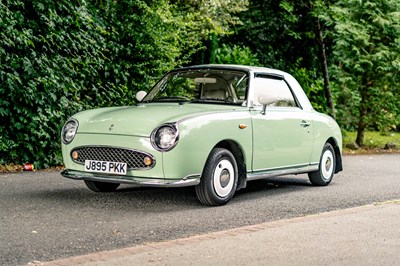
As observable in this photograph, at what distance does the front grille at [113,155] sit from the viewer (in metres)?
7.16

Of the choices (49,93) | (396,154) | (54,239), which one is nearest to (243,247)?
(54,239)

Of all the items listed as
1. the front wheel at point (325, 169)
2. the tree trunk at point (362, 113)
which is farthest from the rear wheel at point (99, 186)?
the tree trunk at point (362, 113)

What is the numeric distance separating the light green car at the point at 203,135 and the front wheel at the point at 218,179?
0.04 ft

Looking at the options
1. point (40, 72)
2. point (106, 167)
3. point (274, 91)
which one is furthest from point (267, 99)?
point (40, 72)

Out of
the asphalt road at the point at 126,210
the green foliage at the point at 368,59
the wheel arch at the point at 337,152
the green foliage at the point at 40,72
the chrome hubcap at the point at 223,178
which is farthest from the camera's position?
the green foliage at the point at 368,59

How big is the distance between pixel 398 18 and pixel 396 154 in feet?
11.2

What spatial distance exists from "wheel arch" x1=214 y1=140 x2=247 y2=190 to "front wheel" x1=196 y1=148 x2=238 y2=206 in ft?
0.60

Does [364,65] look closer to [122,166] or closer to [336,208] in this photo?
[336,208]

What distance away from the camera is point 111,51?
12281 mm

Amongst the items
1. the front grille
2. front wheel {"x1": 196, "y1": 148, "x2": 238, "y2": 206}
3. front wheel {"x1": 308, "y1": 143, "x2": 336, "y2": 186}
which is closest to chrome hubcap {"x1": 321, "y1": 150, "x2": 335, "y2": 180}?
front wheel {"x1": 308, "y1": 143, "x2": 336, "y2": 186}

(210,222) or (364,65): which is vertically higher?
(364,65)

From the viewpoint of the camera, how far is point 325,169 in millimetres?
9836

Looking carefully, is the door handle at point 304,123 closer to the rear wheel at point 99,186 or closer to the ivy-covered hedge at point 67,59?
the rear wheel at point 99,186

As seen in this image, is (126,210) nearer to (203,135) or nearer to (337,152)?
(203,135)
